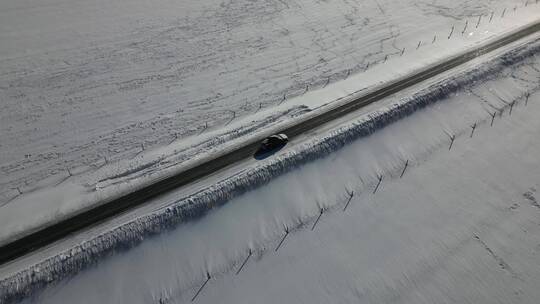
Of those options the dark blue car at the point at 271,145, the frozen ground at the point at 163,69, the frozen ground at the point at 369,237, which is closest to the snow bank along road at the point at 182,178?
the dark blue car at the point at 271,145

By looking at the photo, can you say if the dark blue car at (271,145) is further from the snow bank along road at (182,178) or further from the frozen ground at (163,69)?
the frozen ground at (163,69)

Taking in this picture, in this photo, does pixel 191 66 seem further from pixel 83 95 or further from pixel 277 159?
pixel 277 159

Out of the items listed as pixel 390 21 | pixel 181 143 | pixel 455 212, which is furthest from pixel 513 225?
pixel 390 21

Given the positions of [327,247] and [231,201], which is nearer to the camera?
[327,247]

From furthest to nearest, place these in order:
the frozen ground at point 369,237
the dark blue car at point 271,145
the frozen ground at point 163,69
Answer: the dark blue car at point 271,145
the frozen ground at point 163,69
the frozen ground at point 369,237

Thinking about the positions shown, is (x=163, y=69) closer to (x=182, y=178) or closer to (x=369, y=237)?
(x=182, y=178)

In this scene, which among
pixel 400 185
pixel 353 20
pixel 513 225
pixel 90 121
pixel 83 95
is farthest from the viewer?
pixel 353 20

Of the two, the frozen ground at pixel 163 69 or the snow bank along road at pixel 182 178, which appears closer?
the snow bank along road at pixel 182 178
